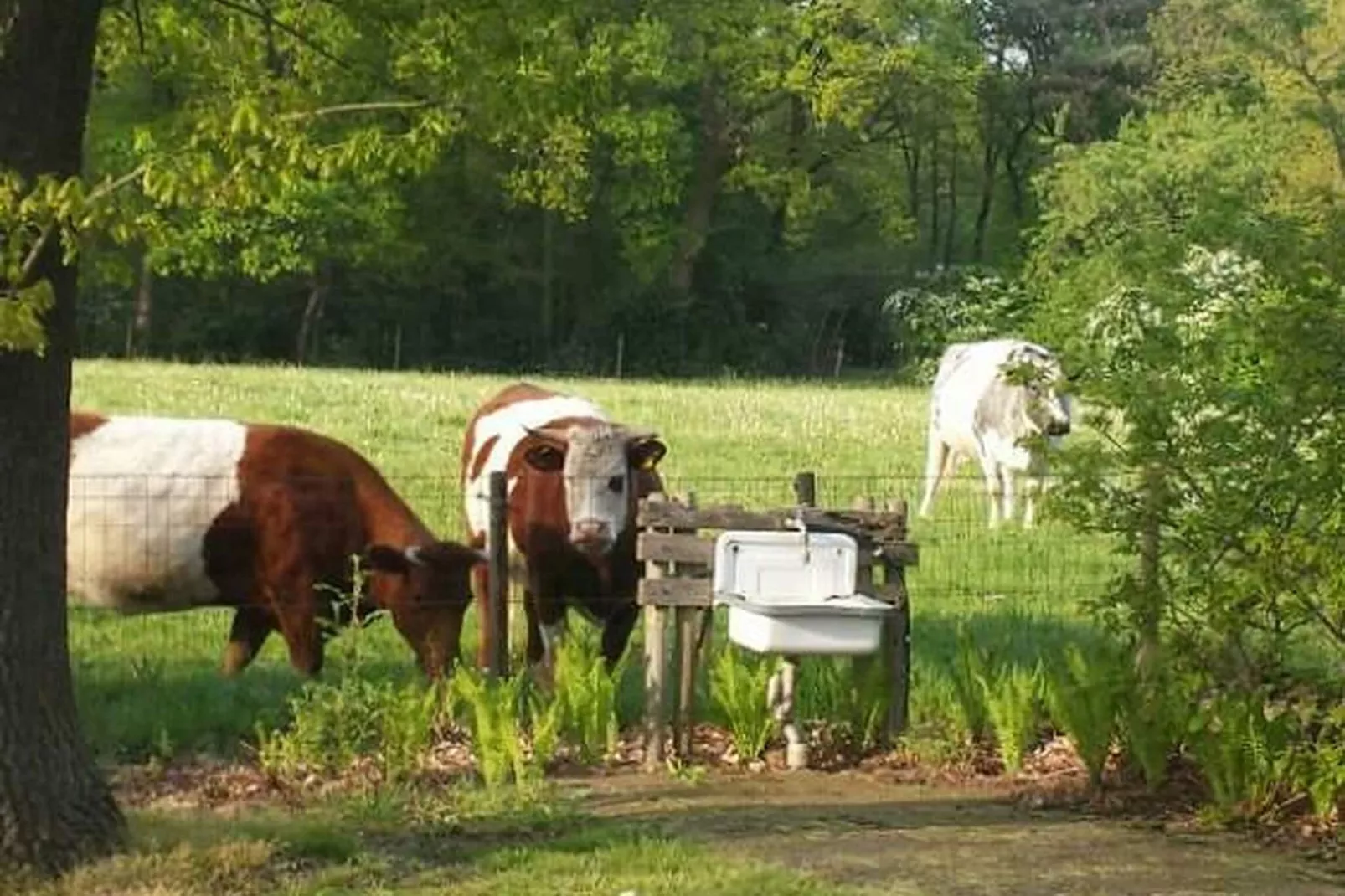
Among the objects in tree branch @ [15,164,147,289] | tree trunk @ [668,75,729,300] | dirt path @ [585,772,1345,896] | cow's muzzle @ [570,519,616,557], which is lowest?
dirt path @ [585,772,1345,896]

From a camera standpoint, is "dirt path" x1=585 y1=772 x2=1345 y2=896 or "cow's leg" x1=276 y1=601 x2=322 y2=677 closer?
"dirt path" x1=585 y1=772 x2=1345 y2=896

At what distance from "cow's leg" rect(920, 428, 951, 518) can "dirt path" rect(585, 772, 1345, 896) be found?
1145 cm

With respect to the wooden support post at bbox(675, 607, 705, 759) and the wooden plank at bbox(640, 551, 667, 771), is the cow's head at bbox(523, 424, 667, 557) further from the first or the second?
the wooden support post at bbox(675, 607, 705, 759)

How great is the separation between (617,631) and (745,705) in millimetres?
1998

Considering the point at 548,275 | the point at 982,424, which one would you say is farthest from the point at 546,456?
the point at 548,275

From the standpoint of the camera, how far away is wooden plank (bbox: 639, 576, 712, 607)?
33.6 ft

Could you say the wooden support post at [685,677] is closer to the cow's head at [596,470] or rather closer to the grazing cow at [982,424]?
the cow's head at [596,470]

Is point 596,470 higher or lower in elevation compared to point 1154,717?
higher

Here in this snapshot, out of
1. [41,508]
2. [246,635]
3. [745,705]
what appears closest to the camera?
[41,508]

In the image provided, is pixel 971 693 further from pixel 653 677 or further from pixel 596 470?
pixel 596 470

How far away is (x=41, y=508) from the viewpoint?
292 inches

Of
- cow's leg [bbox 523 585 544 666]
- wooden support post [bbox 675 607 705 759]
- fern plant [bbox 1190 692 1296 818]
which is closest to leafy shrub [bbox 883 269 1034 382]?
cow's leg [bbox 523 585 544 666]

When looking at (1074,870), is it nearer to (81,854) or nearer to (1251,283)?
(1251,283)

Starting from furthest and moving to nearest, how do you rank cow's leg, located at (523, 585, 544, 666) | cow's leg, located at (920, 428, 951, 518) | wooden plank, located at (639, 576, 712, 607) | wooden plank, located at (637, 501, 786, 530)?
cow's leg, located at (920, 428, 951, 518)
cow's leg, located at (523, 585, 544, 666)
wooden plank, located at (637, 501, 786, 530)
wooden plank, located at (639, 576, 712, 607)
